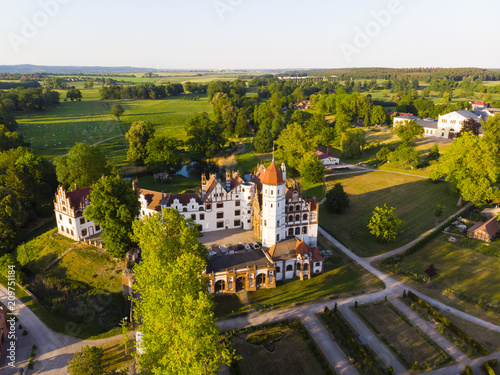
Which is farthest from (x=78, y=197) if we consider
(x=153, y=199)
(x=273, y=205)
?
(x=273, y=205)

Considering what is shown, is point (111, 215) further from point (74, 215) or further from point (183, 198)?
point (183, 198)

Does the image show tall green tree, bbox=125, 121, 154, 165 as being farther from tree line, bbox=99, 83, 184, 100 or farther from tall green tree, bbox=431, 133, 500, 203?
tree line, bbox=99, 83, 184, 100

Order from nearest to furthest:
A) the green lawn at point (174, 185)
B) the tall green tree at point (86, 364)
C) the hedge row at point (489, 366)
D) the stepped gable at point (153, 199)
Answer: the tall green tree at point (86, 364), the hedge row at point (489, 366), the stepped gable at point (153, 199), the green lawn at point (174, 185)

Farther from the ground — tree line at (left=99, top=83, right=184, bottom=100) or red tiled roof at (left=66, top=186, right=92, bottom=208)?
tree line at (left=99, top=83, right=184, bottom=100)

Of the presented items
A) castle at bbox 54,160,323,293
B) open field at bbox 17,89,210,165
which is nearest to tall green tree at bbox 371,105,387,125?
open field at bbox 17,89,210,165

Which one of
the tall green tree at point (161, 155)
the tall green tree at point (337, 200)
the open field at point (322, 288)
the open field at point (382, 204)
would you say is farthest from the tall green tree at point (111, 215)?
the tall green tree at point (337, 200)

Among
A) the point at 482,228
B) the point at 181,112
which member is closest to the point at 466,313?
the point at 482,228

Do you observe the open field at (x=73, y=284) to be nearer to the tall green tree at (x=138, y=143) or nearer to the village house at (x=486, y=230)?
the tall green tree at (x=138, y=143)
